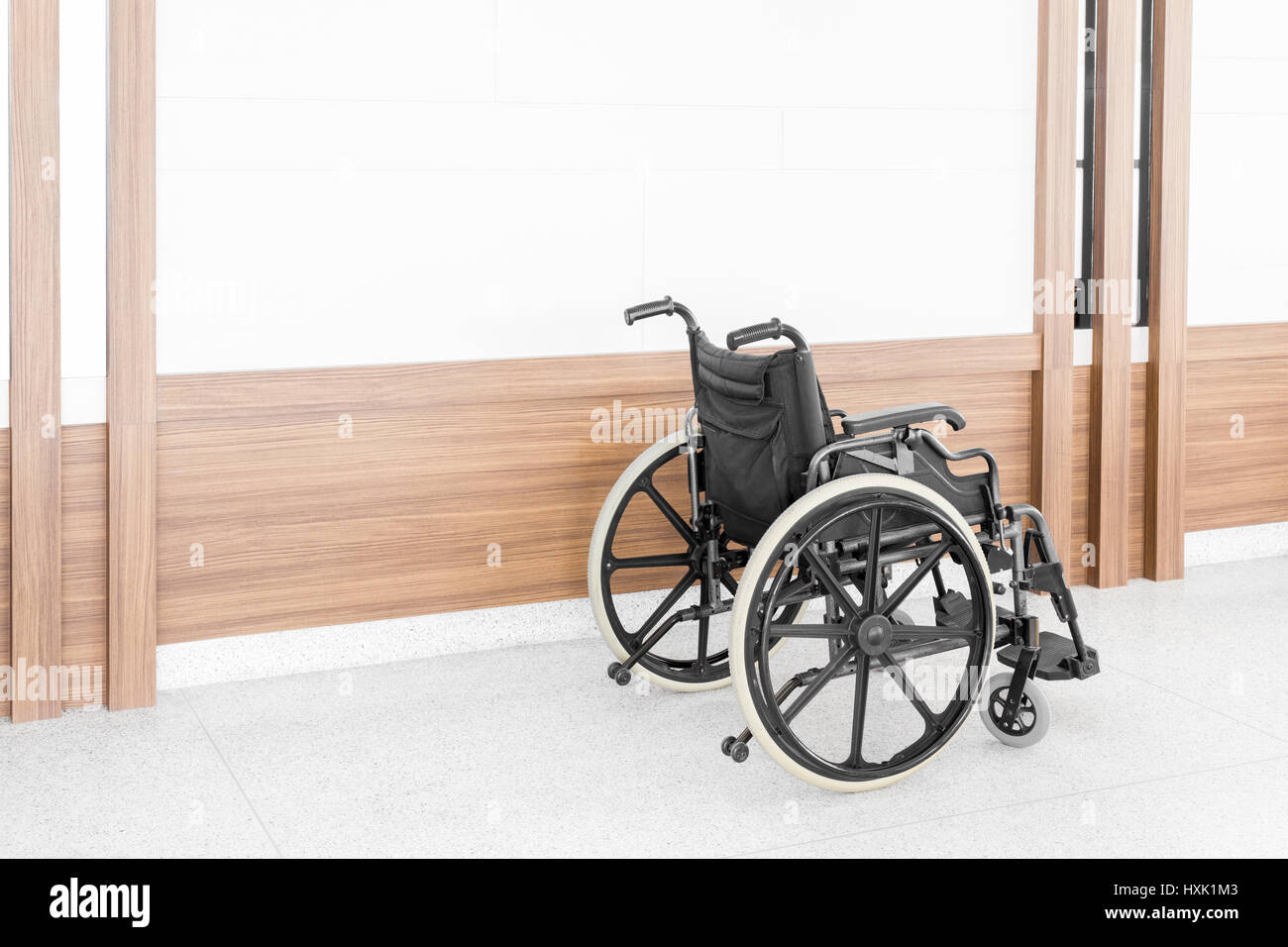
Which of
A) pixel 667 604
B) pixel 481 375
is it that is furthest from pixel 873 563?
pixel 481 375

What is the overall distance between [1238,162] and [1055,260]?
0.85 metres

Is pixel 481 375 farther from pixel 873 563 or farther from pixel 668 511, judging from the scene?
pixel 873 563

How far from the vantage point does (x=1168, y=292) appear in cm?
440

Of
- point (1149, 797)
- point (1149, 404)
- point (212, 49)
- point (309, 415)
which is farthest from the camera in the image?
point (1149, 404)

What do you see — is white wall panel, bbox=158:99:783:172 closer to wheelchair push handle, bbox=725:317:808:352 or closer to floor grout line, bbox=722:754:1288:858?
wheelchair push handle, bbox=725:317:808:352

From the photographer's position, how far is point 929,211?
4.07 meters

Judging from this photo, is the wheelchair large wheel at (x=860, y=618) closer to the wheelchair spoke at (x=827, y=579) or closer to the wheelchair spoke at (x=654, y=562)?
the wheelchair spoke at (x=827, y=579)

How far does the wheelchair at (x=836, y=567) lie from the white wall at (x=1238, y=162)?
6.40 feet

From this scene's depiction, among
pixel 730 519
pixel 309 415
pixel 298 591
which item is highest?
pixel 309 415

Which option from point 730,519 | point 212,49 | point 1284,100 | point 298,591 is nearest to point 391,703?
point 298,591

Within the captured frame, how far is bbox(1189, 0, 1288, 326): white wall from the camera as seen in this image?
14.6ft

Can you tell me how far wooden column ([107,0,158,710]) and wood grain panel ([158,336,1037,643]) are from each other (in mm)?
88

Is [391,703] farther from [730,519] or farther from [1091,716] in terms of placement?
[1091,716]

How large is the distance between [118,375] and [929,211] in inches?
91.8
